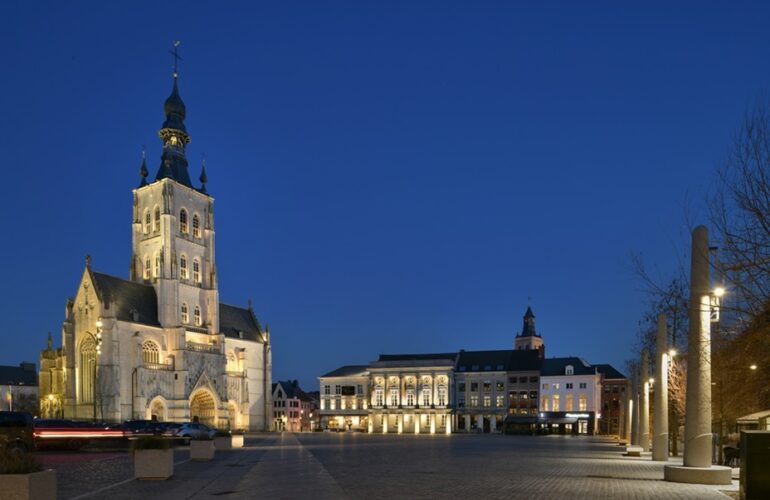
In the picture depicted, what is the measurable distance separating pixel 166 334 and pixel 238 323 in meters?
20.9

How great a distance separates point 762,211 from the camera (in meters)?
15.3

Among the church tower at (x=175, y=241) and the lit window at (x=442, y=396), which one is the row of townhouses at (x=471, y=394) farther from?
the church tower at (x=175, y=241)

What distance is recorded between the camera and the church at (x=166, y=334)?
275ft

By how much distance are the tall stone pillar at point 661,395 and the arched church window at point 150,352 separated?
70.7m

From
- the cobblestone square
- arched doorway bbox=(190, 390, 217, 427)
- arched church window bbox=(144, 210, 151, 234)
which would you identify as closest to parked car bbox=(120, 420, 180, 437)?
the cobblestone square

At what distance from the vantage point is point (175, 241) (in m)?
97.8

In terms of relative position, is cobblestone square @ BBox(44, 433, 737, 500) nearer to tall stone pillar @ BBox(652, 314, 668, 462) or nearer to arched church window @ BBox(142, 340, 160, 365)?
tall stone pillar @ BBox(652, 314, 668, 462)

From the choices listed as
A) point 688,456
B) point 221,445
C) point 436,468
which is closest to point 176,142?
point 221,445

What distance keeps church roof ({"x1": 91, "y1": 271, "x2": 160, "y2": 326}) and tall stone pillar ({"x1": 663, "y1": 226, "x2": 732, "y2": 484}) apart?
75415 millimetres

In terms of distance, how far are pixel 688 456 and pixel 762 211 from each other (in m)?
7.79

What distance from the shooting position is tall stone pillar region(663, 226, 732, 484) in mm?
19406

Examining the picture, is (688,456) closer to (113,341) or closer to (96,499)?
(96,499)

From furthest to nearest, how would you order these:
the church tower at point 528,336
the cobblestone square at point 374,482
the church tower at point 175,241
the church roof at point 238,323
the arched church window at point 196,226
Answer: the church tower at point 528,336 < the church roof at point 238,323 < the arched church window at point 196,226 < the church tower at point 175,241 < the cobblestone square at point 374,482

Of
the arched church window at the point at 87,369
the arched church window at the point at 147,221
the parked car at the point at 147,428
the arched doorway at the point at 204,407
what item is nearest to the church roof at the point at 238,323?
the arched doorway at the point at 204,407
